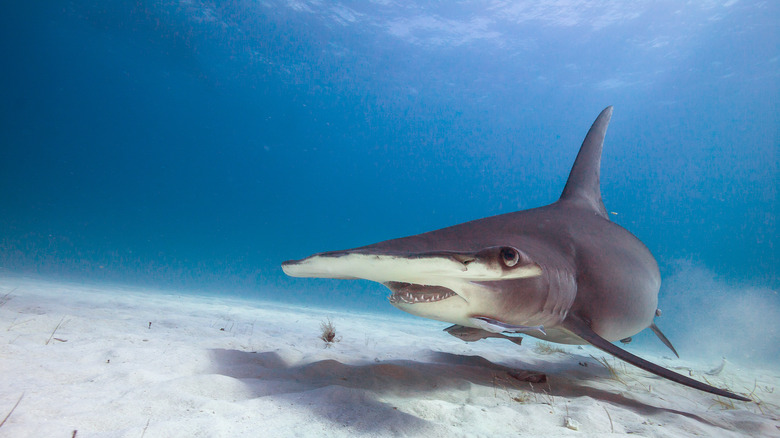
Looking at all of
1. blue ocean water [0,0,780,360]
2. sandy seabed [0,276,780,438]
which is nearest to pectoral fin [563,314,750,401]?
sandy seabed [0,276,780,438]

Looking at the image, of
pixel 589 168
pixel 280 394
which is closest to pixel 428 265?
pixel 280 394

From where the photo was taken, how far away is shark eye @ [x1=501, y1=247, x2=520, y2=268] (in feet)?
5.60

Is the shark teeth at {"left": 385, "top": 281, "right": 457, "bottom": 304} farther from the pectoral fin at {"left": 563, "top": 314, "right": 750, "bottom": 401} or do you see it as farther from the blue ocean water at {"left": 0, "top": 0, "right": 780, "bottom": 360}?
the blue ocean water at {"left": 0, "top": 0, "right": 780, "bottom": 360}

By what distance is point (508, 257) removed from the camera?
171 cm

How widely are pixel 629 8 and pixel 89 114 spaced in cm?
6839

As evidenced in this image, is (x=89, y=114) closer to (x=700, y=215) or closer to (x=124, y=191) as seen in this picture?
(x=124, y=191)

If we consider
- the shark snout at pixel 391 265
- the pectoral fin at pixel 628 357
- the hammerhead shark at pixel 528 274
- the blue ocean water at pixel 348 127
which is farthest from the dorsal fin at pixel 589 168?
the blue ocean water at pixel 348 127

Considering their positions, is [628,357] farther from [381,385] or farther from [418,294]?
[381,385]

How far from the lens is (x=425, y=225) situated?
296 feet

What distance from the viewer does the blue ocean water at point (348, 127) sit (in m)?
25.6

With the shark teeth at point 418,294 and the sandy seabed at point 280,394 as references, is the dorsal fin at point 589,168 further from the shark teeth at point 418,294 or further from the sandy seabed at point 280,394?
the shark teeth at point 418,294

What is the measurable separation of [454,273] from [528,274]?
0.45 meters

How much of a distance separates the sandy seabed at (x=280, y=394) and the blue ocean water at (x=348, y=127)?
17713 millimetres

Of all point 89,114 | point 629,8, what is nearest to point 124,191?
point 89,114
